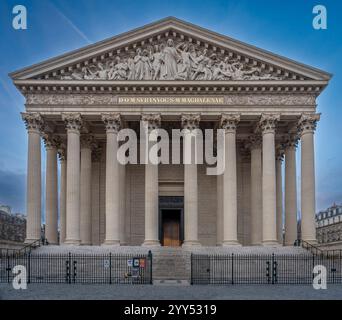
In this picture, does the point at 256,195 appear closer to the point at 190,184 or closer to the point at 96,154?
the point at 190,184

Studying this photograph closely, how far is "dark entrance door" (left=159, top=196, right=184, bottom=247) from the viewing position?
159 ft

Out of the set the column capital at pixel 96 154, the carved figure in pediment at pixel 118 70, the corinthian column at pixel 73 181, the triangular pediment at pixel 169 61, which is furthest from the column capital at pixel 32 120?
the column capital at pixel 96 154

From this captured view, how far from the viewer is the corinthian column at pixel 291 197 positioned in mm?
45031

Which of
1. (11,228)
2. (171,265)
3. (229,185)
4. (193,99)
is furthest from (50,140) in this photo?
(11,228)

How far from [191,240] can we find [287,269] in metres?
9.74

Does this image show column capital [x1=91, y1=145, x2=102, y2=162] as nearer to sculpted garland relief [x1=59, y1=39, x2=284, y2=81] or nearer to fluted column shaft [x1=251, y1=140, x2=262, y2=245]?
sculpted garland relief [x1=59, y1=39, x2=284, y2=81]

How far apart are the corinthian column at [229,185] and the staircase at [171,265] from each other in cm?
574

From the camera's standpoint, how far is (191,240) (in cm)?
4019

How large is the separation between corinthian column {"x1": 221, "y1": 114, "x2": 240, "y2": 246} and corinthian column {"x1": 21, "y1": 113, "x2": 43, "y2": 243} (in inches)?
567

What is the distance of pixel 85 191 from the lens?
1786 inches

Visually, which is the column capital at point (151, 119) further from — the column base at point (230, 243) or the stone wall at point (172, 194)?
the column base at point (230, 243)

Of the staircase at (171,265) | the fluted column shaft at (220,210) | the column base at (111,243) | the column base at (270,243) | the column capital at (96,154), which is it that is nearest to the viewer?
the staircase at (171,265)

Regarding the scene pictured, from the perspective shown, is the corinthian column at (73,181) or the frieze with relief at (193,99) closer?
Result: the corinthian column at (73,181)
